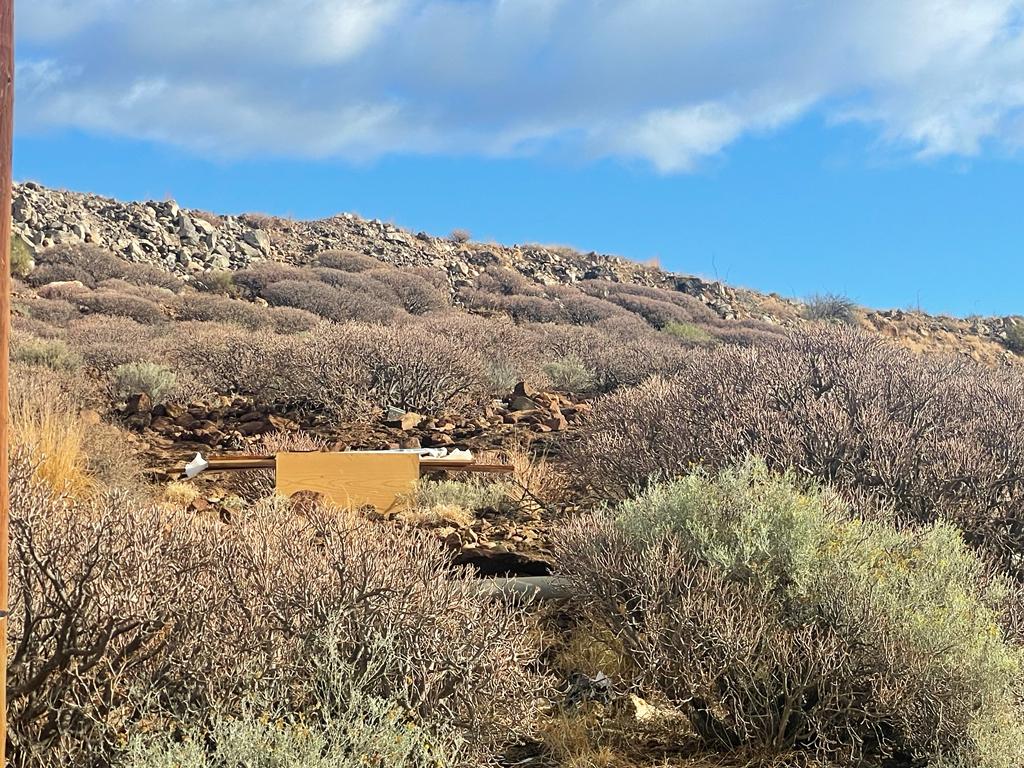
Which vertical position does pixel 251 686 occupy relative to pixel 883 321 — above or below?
below

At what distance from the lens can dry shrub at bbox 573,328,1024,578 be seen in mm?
5887

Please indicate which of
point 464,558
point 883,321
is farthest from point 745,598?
point 883,321

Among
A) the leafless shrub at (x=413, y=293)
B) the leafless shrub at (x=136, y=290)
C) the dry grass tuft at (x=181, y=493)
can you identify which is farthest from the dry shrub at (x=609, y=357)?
the leafless shrub at (x=136, y=290)

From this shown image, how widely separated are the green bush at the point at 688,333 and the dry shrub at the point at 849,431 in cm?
1280

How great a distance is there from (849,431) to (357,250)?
27.9 meters

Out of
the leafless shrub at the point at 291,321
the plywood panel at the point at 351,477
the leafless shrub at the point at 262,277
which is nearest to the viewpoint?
the plywood panel at the point at 351,477

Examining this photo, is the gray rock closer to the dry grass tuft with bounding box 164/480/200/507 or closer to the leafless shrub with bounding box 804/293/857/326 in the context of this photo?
the leafless shrub with bounding box 804/293/857/326

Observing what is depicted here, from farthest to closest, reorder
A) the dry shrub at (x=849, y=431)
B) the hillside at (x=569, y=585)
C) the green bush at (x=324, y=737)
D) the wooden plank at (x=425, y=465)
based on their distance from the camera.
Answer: the wooden plank at (x=425, y=465) < the dry shrub at (x=849, y=431) < the hillside at (x=569, y=585) < the green bush at (x=324, y=737)

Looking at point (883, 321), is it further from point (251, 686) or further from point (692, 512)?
point (251, 686)

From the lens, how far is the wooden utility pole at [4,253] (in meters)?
2.26

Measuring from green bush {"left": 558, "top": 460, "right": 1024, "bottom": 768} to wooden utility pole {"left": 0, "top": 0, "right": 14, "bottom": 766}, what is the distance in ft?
8.18

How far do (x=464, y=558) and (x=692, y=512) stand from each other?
152 cm

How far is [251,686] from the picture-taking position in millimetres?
3168

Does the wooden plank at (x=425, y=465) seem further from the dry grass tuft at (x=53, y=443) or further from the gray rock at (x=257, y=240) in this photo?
the gray rock at (x=257, y=240)
